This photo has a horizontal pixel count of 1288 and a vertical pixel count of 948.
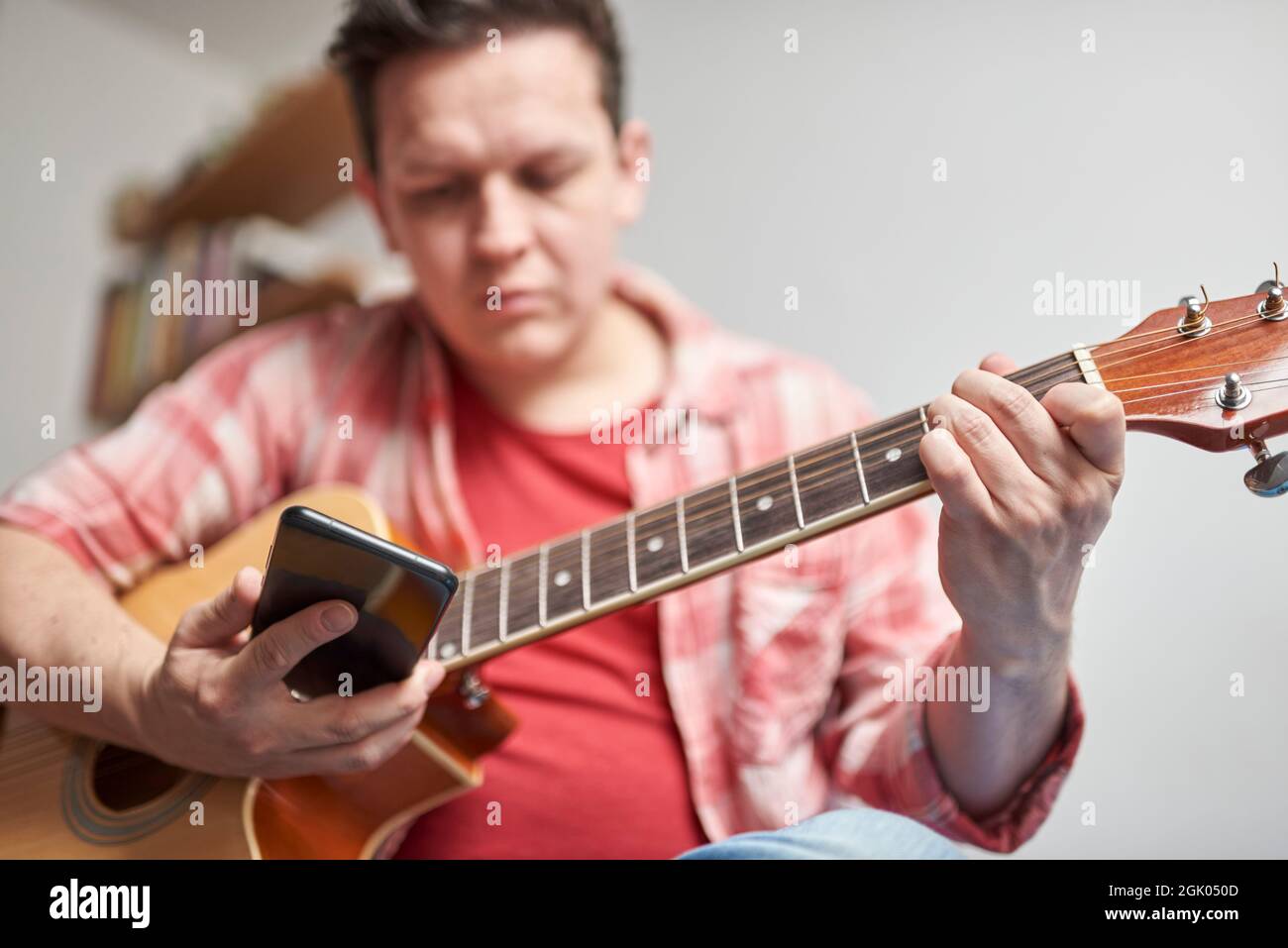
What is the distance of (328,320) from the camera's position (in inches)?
41.2

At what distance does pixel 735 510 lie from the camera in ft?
2.17

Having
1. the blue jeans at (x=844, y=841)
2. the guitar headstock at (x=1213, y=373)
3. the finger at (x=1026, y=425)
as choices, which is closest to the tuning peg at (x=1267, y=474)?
the guitar headstock at (x=1213, y=373)

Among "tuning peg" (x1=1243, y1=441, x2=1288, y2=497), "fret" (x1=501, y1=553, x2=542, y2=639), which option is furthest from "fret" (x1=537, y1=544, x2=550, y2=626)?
"tuning peg" (x1=1243, y1=441, x2=1288, y2=497)

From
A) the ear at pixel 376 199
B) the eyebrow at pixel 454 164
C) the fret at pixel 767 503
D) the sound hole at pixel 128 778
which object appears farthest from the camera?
the ear at pixel 376 199

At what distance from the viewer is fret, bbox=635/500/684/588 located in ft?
2.20

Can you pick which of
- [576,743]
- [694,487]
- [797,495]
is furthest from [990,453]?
[576,743]

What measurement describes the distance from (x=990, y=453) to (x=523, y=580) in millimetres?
353

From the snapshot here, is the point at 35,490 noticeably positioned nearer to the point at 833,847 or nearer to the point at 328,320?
the point at 328,320

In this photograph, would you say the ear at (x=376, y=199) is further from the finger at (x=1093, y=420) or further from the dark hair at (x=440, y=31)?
the finger at (x=1093, y=420)

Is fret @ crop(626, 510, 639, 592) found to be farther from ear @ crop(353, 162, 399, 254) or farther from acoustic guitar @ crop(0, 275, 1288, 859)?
ear @ crop(353, 162, 399, 254)

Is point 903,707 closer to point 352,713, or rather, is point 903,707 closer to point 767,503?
point 767,503

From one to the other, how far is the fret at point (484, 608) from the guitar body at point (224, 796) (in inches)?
1.5

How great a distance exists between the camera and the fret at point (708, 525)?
65 cm
